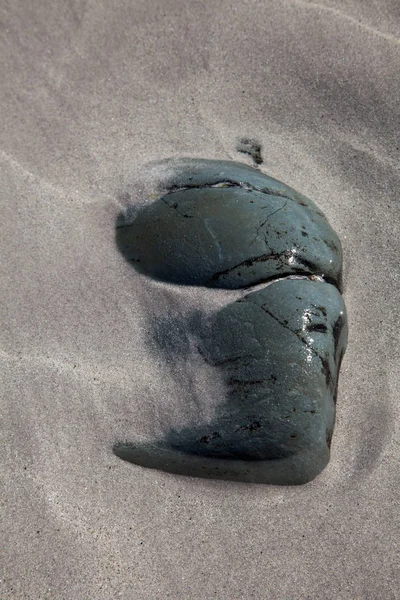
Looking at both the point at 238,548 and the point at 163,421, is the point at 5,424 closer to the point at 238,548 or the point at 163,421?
the point at 163,421

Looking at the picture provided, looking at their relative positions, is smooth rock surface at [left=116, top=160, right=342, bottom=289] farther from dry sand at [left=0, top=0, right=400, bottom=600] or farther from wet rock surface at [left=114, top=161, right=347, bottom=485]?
dry sand at [left=0, top=0, right=400, bottom=600]

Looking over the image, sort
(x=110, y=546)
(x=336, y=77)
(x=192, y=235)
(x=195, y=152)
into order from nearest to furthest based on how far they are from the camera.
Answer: (x=110, y=546), (x=192, y=235), (x=195, y=152), (x=336, y=77)

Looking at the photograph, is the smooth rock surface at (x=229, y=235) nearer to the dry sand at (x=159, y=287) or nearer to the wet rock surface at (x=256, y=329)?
the wet rock surface at (x=256, y=329)

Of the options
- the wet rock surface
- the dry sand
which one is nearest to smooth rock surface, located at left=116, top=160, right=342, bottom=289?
the wet rock surface

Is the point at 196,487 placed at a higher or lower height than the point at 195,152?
lower

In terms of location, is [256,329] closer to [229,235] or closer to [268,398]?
[268,398]

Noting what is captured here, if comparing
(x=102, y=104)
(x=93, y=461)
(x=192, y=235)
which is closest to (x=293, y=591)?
(x=93, y=461)
